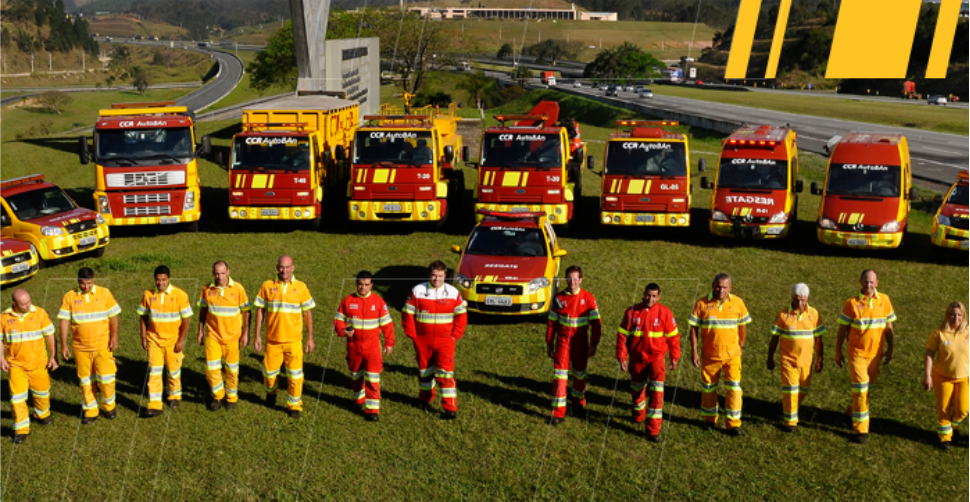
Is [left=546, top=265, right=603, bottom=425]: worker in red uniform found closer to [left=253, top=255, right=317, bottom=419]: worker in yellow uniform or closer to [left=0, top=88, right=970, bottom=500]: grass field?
[left=0, top=88, right=970, bottom=500]: grass field

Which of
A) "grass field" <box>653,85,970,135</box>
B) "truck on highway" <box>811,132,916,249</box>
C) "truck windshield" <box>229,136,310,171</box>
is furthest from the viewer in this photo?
"grass field" <box>653,85,970,135</box>

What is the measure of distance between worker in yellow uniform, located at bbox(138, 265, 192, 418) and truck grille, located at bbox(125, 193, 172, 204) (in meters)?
9.80

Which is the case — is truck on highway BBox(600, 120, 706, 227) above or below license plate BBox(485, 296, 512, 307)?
above

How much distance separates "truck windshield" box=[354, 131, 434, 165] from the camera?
19094 millimetres

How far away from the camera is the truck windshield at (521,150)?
1861 cm

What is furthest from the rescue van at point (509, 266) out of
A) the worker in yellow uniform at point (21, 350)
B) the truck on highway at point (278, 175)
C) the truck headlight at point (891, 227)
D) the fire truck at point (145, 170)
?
the fire truck at point (145, 170)

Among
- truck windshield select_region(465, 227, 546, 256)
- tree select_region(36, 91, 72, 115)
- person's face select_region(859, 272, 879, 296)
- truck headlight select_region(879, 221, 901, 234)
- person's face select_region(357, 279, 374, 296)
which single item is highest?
person's face select_region(859, 272, 879, 296)

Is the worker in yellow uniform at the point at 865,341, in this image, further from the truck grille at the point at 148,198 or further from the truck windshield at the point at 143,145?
the truck windshield at the point at 143,145

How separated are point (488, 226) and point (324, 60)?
75.2ft

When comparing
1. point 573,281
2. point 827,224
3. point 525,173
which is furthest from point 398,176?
point 573,281

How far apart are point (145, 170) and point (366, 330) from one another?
37.4 ft

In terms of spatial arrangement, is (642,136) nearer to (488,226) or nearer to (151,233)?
(488,226)

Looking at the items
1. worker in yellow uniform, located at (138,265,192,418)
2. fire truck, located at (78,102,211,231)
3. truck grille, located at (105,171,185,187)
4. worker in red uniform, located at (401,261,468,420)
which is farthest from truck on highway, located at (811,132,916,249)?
truck grille, located at (105,171,185,187)

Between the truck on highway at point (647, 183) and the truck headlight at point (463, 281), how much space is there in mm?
6086
